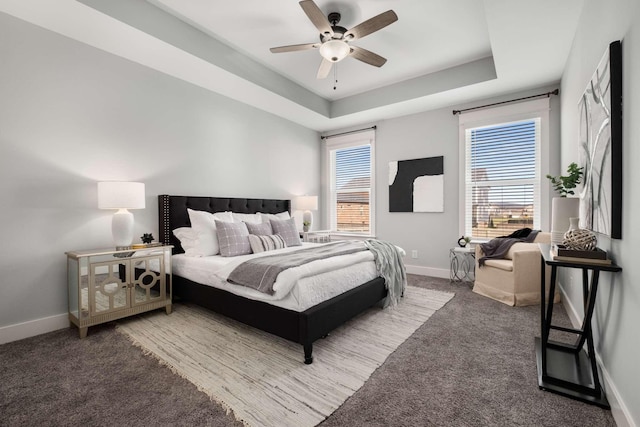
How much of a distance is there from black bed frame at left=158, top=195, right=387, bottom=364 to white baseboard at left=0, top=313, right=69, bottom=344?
0.95 meters

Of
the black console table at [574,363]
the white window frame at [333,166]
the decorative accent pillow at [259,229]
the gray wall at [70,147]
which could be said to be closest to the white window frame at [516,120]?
the white window frame at [333,166]

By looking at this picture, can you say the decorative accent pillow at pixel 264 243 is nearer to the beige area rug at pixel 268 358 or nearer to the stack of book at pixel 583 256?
the beige area rug at pixel 268 358

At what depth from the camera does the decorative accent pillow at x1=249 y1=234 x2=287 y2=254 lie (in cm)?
324

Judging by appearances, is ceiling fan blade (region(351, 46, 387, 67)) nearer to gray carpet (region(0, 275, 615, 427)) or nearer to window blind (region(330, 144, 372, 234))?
window blind (region(330, 144, 372, 234))

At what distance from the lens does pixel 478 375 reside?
74.0 inches

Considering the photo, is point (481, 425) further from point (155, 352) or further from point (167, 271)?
point (167, 271)

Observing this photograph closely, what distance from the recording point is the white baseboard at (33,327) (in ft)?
7.73

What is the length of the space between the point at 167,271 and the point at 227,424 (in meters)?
1.95

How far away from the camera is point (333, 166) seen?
5.79m

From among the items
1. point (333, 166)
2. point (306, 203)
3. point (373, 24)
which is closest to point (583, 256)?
point (373, 24)

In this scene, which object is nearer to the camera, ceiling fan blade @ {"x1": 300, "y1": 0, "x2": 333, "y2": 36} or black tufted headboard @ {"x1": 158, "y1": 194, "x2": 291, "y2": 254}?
ceiling fan blade @ {"x1": 300, "y1": 0, "x2": 333, "y2": 36}

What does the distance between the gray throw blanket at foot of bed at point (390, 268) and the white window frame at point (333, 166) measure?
1891 mm

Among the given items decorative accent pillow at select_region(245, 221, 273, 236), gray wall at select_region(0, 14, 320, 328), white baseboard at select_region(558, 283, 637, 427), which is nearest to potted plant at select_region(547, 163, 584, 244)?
white baseboard at select_region(558, 283, 637, 427)

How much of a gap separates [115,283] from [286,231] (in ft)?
6.12
